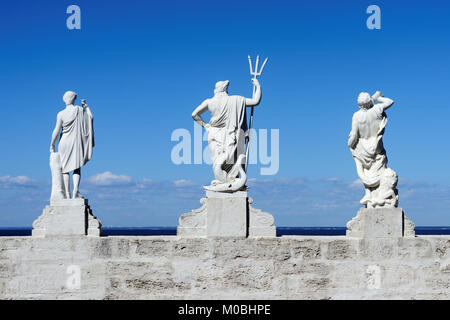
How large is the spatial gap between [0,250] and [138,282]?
7.67ft

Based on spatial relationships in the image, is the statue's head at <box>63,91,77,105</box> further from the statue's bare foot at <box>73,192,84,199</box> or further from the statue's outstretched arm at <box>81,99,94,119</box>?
the statue's bare foot at <box>73,192,84,199</box>

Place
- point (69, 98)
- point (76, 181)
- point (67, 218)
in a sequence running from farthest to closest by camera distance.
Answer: point (69, 98) < point (76, 181) < point (67, 218)

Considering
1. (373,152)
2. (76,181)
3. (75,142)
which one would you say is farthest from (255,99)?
(76,181)

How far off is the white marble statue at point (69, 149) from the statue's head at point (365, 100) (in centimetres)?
451

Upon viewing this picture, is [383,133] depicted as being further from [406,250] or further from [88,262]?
[88,262]

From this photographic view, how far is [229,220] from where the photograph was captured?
1023cm

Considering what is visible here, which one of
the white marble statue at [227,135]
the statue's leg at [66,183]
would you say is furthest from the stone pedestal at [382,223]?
the statue's leg at [66,183]

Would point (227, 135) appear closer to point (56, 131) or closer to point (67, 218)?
point (56, 131)

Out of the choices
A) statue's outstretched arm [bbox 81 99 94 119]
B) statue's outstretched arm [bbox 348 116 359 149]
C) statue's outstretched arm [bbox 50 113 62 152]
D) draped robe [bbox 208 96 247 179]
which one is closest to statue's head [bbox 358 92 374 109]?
statue's outstretched arm [bbox 348 116 359 149]

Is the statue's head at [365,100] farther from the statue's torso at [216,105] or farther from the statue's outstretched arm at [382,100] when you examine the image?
the statue's torso at [216,105]

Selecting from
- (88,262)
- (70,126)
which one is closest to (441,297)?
(88,262)

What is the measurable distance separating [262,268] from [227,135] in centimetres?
223

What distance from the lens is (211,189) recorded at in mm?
10234

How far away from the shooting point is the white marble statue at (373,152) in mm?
10289
